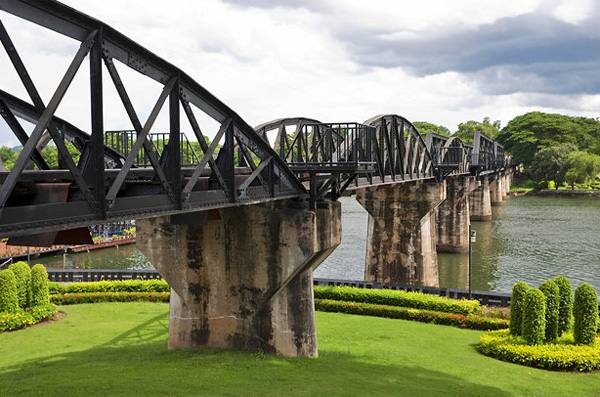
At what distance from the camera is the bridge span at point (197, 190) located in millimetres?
9062

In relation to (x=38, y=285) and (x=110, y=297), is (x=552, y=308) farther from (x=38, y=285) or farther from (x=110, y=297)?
(x=110, y=297)

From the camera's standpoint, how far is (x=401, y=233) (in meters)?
44.8

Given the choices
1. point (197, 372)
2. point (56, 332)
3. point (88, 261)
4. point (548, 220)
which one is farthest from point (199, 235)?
point (548, 220)

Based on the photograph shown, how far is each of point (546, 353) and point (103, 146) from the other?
1723 centimetres

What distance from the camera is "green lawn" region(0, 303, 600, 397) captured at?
50.8 feet

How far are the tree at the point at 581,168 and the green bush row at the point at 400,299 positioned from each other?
107 meters

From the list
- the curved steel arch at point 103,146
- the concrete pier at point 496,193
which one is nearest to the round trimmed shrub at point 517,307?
the curved steel arch at point 103,146

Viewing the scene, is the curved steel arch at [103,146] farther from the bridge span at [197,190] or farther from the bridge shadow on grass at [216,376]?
the bridge shadow on grass at [216,376]

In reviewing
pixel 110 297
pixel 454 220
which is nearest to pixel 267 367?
pixel 110 297

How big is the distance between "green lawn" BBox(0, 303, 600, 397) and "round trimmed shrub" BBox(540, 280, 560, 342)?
226 centimetres

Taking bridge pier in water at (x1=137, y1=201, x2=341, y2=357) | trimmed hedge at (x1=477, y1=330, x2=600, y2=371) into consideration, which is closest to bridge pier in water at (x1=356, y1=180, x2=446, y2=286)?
trimmed hedge at (x1=477, y1=330, x2=600, y2=371)

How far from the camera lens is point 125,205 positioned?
34.8 feet

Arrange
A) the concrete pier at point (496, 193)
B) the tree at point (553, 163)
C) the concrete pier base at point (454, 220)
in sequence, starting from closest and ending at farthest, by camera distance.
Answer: the concrete pier base at point (454, 220) → the concrete pier at point (496, 193) → the tree at point (553, 163)

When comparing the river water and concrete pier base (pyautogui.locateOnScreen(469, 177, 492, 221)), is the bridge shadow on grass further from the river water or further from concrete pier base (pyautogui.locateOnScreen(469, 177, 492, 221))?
concrete pier base (pyautogui.locateOnScreen(469, 177, 492, 221))
